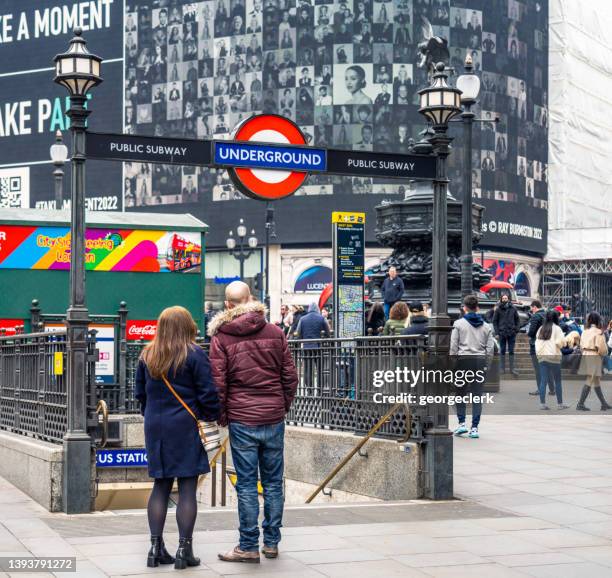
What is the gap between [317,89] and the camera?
65375mm

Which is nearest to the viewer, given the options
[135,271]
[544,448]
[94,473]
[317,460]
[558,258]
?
[94,473]

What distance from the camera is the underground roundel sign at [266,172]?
33.0ft

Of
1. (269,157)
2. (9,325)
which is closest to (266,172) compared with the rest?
(269,157)

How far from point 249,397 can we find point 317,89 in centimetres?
5930

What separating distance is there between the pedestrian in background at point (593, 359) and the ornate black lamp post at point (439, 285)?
8700mm

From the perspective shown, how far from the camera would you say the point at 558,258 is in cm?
7138

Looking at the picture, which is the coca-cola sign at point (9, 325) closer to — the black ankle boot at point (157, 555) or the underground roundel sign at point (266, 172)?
the underground roundel sign at point (266, 172)

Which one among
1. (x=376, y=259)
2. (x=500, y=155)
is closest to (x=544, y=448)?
(x=376, y=259)

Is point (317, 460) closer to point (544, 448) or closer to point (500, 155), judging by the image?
point (544, 448)

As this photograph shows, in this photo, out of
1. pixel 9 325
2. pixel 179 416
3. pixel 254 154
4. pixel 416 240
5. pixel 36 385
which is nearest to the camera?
pixel 179 416

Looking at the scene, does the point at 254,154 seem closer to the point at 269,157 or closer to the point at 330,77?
the point at 269,157

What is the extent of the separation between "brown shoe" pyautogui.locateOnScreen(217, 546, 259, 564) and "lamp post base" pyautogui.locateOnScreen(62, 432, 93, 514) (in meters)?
2.63

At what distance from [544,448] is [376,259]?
165 feet

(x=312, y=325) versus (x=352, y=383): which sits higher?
(x=312, y=325)
